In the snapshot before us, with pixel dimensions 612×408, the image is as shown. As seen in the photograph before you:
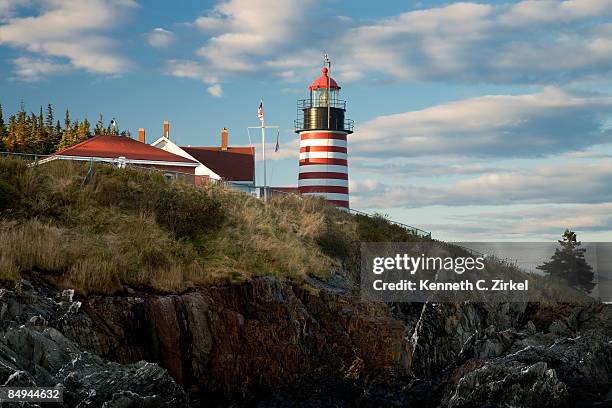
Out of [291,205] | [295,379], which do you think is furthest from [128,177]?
[295,379]

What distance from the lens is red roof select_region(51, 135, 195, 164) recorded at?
4412cm

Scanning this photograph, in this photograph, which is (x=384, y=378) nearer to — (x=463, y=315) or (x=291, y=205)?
(x=463, y=315)

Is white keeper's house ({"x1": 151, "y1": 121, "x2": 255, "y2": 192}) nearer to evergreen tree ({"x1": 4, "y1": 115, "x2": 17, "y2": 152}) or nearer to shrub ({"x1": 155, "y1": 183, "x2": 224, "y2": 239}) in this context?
evergreen tree ({"x1": 4, "y1": 115, "x2": 17, "y2": 152})

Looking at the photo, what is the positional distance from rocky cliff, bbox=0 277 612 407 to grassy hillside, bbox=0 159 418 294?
3.13ft

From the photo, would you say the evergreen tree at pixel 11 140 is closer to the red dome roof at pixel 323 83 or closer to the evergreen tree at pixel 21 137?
the evergreen tree at pixel 21 137

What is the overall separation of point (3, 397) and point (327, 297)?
38.2ft

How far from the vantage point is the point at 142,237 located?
77.8 ft

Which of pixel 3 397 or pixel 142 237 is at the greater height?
pixel 142 237

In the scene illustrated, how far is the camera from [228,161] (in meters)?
57.5

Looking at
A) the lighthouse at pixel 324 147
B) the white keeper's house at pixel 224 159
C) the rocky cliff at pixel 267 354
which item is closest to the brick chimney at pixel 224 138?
the white keeper's house at pixel 224 159

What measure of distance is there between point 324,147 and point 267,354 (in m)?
28.5

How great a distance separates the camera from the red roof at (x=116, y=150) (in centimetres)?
4412

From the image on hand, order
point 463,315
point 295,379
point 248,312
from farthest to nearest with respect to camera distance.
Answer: point 463,315 → point 248,312 → point 295,379

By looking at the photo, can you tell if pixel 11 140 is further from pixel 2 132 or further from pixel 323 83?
pixel 323 83
